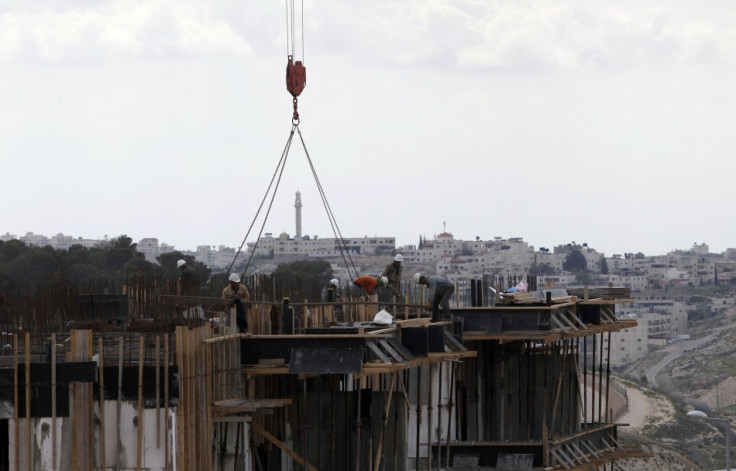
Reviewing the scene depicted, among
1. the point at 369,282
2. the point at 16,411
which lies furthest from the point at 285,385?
the point at 16,411

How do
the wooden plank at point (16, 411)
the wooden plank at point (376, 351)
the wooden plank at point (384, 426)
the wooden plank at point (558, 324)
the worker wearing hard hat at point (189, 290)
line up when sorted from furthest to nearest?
1. the wooden plank at point (558, 324)
2. the worker wearing hard hat at point (189, 290)
3. the wooden plank at point (384, 426)
4. the wooden plank at point (376, 351)
5. the wooden plank at point (16, 411)

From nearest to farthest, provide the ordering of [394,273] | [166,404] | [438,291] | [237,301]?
[166,404] < [237,301] < [438,291] < [394,273]

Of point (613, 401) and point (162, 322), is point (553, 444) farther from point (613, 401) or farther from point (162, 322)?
point (613, 401)

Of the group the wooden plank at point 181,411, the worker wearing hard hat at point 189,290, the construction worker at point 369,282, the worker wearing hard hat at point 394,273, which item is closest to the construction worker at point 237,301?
the wooden plank at point 181,411

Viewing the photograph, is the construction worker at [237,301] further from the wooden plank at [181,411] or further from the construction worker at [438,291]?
the construction worker at [438,291]

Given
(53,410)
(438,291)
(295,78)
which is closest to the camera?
(53,410)

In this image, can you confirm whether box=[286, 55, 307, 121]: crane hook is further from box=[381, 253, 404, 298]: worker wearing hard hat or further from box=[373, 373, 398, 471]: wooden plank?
box=[373, 373, 398, 471]: wooden plank

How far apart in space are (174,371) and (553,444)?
13.8m

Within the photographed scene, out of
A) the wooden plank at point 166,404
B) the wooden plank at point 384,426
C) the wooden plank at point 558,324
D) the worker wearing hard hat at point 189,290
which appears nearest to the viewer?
the wooden plank at point 166,404

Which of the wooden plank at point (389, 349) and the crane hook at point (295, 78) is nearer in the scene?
the wooden plank at point (389, 349)

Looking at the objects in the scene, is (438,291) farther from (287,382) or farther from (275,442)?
(275,442)

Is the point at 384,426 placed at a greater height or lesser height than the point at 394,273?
lesser

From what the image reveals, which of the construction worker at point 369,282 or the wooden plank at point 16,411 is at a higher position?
the construction worker at point 369,282

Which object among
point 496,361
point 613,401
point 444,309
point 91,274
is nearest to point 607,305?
point 496,361
